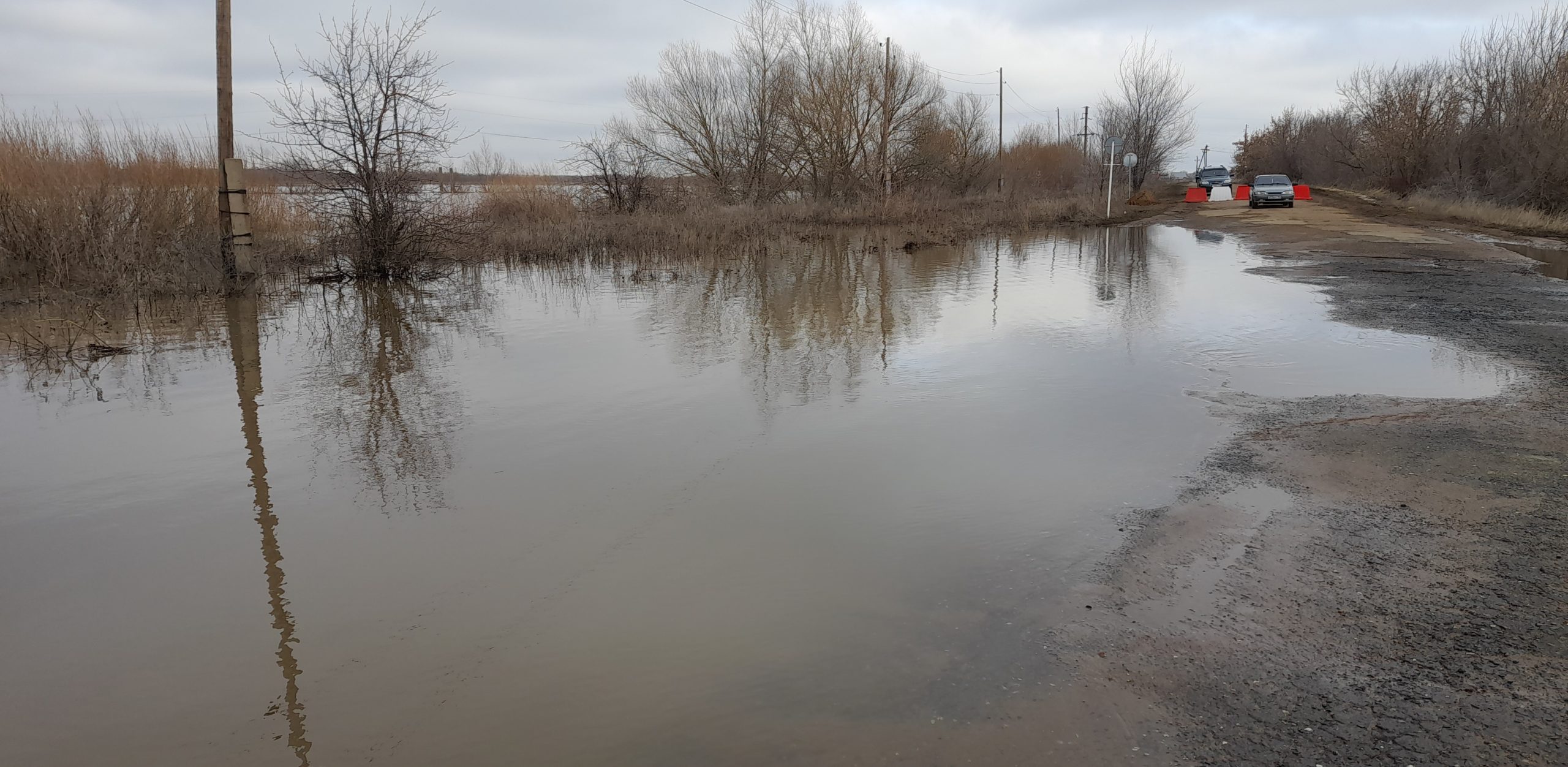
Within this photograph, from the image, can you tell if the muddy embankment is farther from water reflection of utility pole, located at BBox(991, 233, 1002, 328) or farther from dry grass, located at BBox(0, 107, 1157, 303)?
dry grass, located at BBox(0, 107, 1157, 303)

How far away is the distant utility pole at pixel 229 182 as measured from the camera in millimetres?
13789

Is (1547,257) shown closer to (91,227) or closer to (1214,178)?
(91,227)

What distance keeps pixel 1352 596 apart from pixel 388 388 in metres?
7.44

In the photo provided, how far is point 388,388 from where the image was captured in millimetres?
7977

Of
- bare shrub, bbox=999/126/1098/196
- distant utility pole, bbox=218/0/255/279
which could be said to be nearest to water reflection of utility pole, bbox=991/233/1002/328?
distant utility pole, bbox=218/0/255/279

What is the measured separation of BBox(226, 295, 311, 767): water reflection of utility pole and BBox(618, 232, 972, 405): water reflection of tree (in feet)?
12.2

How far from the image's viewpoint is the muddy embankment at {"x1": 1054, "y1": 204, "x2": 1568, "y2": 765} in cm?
284

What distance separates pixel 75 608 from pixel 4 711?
0.86 meters

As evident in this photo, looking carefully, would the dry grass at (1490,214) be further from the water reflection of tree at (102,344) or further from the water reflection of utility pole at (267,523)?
the water reflection of tree at (102,344)

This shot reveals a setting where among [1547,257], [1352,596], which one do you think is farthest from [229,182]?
[1547,257]

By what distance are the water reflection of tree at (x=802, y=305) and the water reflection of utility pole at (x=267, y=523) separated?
146 inches

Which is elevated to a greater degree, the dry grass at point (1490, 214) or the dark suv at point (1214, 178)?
the dark suv at point (1214, 178)

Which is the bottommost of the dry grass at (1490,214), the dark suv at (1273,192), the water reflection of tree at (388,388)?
the water reflection of tree at (388,388)

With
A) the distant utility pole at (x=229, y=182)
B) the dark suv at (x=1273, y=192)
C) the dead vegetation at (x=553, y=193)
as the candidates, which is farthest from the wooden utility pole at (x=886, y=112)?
the distant utility pole at (x=229, y=182)
